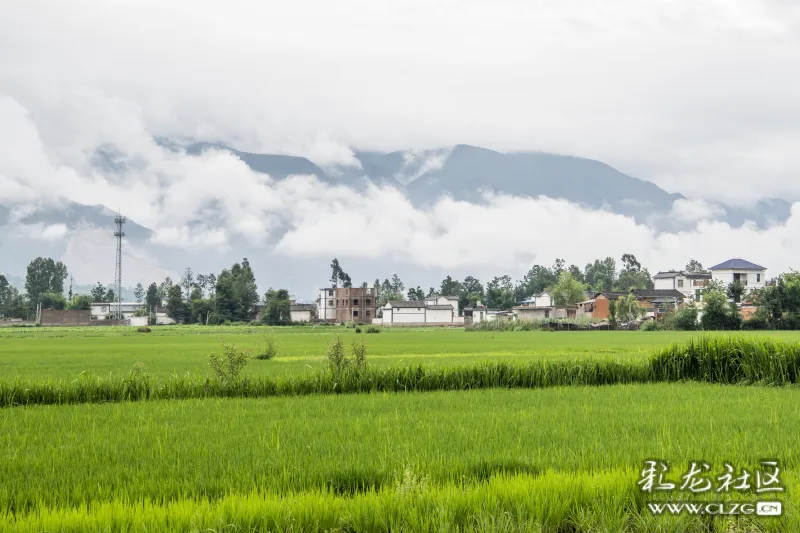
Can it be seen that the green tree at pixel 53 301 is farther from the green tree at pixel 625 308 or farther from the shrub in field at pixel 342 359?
the shrub in field at pixel 342 359

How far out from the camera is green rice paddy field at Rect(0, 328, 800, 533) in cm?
492

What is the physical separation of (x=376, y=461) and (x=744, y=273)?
11524 cm

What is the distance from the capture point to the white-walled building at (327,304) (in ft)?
399

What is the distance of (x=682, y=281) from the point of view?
4749 inches

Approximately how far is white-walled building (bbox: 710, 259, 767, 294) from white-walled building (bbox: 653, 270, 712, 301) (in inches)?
310

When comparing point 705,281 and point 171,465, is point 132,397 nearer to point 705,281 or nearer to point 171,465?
point 171,465

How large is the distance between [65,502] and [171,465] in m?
1.30

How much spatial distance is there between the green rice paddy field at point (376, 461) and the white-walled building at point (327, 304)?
360 feet

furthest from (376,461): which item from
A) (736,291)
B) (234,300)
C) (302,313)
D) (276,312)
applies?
(302,313)

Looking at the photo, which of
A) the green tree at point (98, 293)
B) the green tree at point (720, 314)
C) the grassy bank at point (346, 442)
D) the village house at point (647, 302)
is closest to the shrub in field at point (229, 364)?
the grassy bank at point (346, 442)

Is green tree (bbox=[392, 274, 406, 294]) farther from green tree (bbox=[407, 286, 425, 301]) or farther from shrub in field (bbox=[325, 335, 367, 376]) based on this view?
shrub in field (bbox=[325, 335, 367, 376])

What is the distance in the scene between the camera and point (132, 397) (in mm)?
13508

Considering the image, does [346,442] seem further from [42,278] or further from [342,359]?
[42,278]

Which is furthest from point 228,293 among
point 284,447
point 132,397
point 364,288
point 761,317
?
point 284,447
